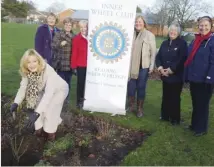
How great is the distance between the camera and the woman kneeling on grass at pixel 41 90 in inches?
159

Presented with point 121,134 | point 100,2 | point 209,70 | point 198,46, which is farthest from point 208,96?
point 100,2

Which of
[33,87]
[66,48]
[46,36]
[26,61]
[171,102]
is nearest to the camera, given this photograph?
[26,61]

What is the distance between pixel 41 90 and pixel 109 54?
1821 mm

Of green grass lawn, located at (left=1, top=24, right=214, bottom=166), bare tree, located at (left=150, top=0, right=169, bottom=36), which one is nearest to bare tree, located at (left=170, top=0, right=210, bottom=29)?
bare tree, located at (left=150, top=0, right=169, bottom=36)

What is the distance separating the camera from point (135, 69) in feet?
18.2

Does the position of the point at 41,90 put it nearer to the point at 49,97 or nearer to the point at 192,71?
the point at 49,97

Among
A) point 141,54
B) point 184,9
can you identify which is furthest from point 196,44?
point 184,9

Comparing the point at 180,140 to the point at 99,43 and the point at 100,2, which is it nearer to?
the point at 99,43

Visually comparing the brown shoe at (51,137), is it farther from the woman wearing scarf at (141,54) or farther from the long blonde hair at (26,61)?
the woman wearing scarf at (141,54)

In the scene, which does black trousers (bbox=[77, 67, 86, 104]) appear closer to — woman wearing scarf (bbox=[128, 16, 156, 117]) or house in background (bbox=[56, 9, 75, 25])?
woman wearing scarf (bbox=[128, 16, 156, 117])

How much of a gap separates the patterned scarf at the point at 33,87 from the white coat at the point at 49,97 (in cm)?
5

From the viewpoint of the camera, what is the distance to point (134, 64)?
218 inches

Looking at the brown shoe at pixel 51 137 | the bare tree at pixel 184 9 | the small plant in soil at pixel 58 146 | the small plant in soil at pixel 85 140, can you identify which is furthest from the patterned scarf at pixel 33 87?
the bare tree at pixel 184 9

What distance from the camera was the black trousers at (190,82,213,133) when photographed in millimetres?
4723
